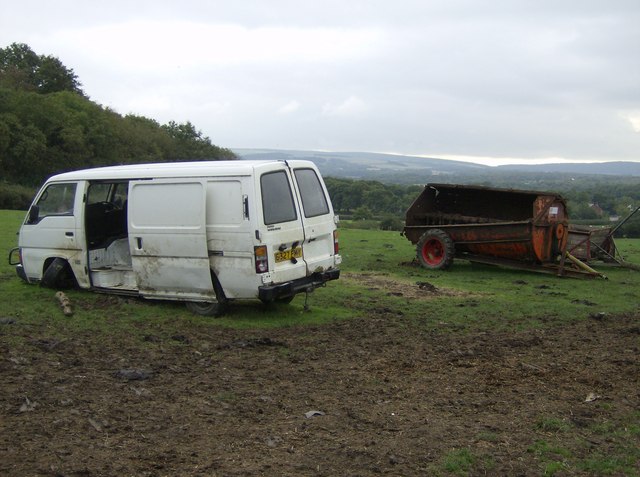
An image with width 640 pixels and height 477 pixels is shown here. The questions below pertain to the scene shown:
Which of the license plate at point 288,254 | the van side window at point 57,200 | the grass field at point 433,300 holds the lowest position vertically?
the grass field at point 433,300

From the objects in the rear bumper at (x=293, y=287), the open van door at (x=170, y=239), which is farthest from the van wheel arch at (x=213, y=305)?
the rear bumper at (x=293, y=287)

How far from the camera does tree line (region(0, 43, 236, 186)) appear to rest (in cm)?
5209

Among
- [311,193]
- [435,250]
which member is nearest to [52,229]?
[311,193]

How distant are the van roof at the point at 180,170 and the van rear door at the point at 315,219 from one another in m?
0.52

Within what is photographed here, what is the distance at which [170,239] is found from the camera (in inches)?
397

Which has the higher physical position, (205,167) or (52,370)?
(205,167)

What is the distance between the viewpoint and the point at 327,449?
543 cm

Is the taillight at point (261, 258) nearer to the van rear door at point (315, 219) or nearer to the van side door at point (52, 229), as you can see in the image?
the van rear door at point (315, 219)

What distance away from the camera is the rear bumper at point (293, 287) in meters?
9.58

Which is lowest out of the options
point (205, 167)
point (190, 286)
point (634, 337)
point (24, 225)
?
point (634, 337)

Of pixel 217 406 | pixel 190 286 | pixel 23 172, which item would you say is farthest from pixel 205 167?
pixel 23 172

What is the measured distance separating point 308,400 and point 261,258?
312cm

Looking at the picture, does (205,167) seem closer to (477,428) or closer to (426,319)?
(426,319)

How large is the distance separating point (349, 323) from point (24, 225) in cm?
570
